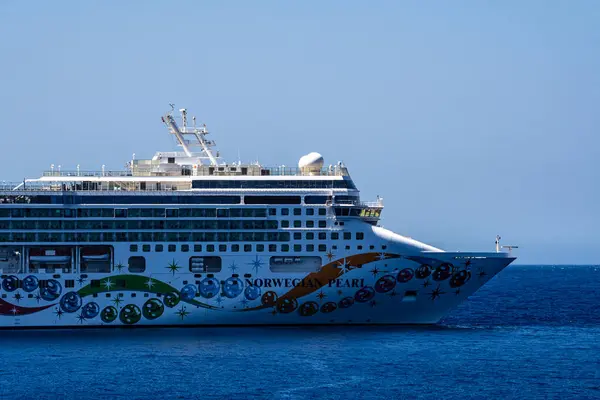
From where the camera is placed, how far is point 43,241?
201 feet

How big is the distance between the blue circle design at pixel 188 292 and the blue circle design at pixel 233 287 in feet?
5.55

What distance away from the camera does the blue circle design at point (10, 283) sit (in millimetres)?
60812

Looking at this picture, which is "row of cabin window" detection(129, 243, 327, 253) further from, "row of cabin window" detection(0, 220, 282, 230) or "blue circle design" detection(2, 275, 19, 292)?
"blue circle design" detection(2, 275, 19, 292)

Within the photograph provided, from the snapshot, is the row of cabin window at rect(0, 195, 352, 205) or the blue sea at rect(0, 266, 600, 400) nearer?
the blue sea at rect(0, 266, 600, 400)

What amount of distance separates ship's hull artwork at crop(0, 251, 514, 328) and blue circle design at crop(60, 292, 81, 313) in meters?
0.05

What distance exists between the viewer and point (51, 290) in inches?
2399

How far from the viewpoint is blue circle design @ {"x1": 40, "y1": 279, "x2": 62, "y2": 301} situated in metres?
60.9

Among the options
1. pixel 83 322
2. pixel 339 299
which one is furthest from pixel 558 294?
pixel 83 322

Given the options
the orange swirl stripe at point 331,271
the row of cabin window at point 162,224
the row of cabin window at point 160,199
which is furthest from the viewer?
the row of cabin window at point 160,199

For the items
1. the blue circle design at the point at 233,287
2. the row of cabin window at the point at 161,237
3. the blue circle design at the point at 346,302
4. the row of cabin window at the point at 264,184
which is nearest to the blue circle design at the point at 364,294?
the blue circle design at the point at 346,302

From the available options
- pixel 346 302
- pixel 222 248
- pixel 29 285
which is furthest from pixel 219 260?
pixel 29 285

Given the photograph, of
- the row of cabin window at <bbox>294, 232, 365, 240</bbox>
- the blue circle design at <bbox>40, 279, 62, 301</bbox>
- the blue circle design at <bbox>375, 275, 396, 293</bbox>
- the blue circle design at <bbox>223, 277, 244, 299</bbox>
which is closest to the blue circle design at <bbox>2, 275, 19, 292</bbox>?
the blue circle design at <bbox>40, 279, 62, 301</bbox>

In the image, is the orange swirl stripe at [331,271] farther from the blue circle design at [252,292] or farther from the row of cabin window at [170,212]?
the row of cabin window at [170,212]

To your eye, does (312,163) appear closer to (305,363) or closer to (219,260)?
(219,260)
